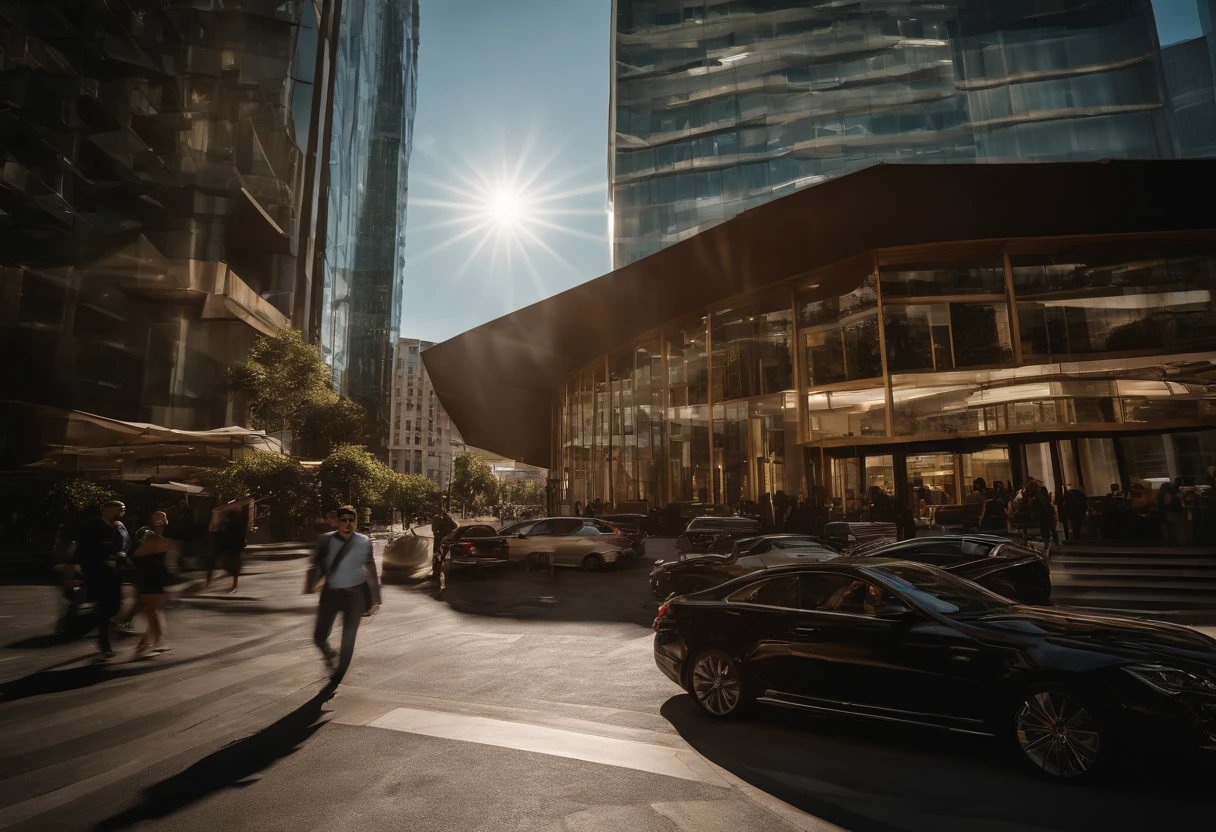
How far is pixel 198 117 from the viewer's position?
3484 centimetres

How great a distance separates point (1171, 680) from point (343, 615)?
702 centimetres

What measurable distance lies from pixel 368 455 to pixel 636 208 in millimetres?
28176

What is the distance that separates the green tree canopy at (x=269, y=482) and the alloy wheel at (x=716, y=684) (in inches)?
924

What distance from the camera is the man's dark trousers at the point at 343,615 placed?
23.9 feet

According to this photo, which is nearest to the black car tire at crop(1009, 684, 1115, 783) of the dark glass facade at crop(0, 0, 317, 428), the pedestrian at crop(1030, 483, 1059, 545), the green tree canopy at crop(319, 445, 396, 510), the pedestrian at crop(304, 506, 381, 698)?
the pedestrian at crop(304, 506, 381, 698)

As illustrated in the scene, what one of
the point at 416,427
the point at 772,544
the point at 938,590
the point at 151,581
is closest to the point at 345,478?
the point at 151,581

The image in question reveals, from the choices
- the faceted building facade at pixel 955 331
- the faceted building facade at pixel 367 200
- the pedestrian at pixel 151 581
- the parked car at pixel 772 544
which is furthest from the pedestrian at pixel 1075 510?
the faceted building facade at pixel 367 200

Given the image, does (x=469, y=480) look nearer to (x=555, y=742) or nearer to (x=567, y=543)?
(x=567, y=543)

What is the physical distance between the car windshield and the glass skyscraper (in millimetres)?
40950

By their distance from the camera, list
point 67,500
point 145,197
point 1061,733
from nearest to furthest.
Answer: point 1061,733, point 67,500, point 145,197

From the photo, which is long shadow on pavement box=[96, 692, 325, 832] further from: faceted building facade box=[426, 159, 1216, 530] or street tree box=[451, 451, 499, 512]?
street tree box=[451, 451, 499, 512]

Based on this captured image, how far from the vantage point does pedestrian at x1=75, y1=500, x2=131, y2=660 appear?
8.77 metres

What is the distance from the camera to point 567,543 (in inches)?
738

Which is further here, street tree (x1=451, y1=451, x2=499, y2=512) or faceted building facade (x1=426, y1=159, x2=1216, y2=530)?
street tree (x1=451, y1=451, x2=499, y2=512)
